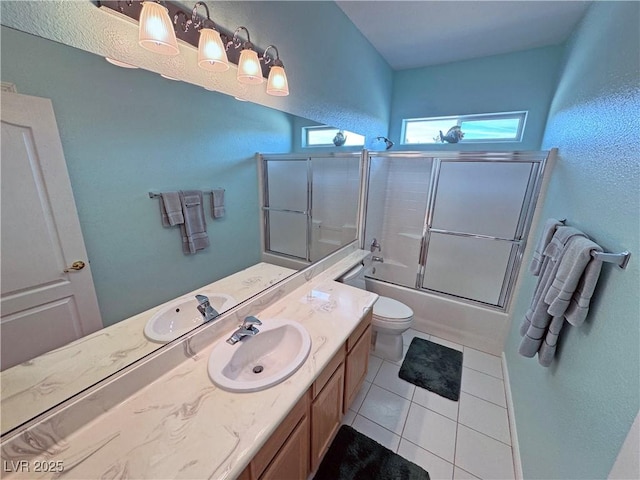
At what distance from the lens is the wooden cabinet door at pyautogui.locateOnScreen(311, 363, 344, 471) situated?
115 cm

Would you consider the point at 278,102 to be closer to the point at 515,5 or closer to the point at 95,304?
the point at 95,304

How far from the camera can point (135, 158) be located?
85 centimetres

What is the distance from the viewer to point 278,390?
36.1 inches

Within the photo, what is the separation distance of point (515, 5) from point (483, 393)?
2893 millimetres

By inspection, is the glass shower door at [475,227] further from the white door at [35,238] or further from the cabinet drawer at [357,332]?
the white door at [35,238]

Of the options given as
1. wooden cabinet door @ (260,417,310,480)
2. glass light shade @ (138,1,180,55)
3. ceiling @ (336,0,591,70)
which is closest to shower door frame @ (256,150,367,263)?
glass light shade @ (138,1,180,55)

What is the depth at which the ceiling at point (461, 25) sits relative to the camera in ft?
5.98

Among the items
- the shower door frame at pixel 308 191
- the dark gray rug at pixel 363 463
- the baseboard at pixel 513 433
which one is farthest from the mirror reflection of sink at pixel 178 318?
the baseboard at pixel 513 433

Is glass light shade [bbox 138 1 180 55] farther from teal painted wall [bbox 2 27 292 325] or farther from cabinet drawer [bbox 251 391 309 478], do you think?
cabinet drawer [bbox 251 391 309 478]

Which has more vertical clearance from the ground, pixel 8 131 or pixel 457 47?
pixel 457 47

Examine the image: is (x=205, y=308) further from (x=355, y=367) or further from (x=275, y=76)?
(x=275, y=76)

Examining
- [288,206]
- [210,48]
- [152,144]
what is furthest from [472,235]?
[152,144]

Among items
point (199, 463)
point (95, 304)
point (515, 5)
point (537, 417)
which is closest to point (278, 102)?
point (95, 304)

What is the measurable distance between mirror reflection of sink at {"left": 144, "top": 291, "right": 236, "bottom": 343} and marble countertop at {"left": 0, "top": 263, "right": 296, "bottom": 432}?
0.03 metres
